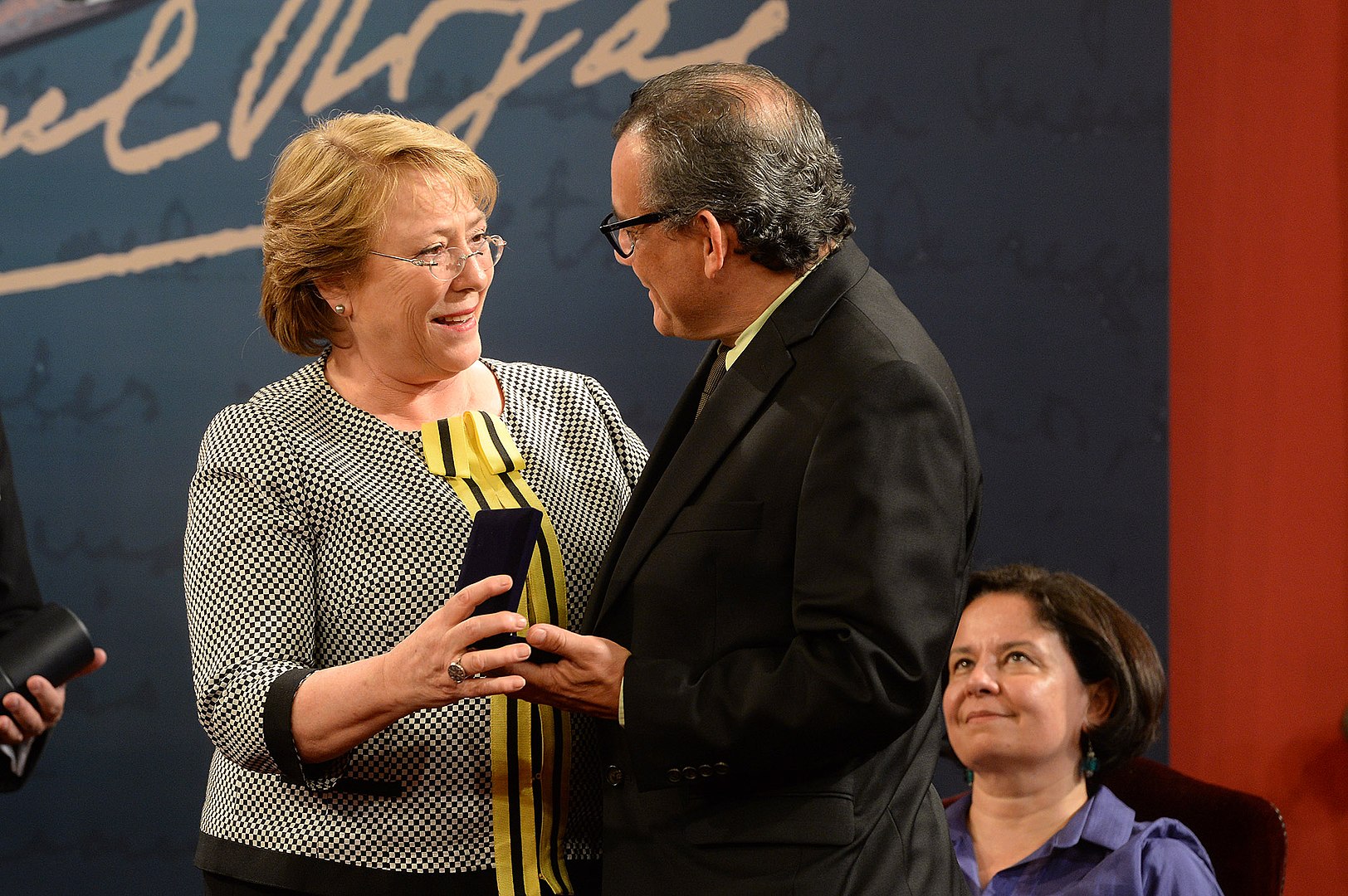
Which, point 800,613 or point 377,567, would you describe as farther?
point 377,567

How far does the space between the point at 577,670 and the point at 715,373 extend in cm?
45

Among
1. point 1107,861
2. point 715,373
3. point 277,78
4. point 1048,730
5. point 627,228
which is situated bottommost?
point 1107,861

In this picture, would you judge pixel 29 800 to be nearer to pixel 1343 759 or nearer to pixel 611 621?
pixel 611 621

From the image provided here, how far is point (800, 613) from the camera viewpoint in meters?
1.39

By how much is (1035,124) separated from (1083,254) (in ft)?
1.01

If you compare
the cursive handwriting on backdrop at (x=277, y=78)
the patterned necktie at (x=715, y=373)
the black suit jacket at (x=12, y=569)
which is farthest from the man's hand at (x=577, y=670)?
the cursive handwriting on backdrop at (x=277, y=78)

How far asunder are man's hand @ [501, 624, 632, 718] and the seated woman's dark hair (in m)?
1.16

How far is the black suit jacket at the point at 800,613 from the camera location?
4.47 ft

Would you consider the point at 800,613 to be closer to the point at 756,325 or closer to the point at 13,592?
the point at 756,325

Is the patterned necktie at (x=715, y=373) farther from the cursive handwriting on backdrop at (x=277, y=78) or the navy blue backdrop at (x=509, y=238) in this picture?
the cursive handwriting on backdrop at (x=277, y=78)

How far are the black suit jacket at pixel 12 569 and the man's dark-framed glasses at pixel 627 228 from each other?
94 cm

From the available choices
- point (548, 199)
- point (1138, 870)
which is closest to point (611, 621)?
point (1138, 870)

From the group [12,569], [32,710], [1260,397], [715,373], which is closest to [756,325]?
[715,373]

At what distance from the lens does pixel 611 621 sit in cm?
155
